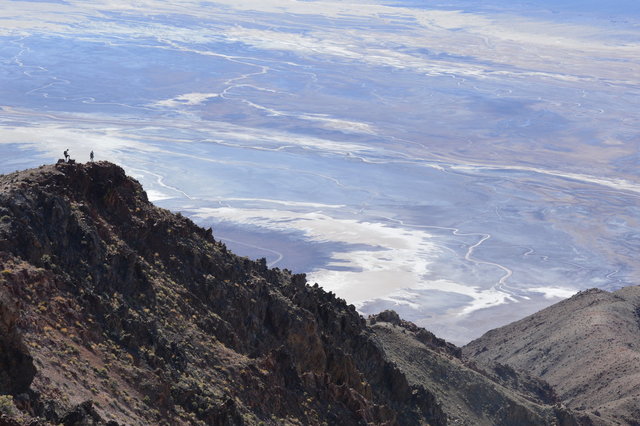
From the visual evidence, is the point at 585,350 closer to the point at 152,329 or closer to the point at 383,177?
the point at 152,329

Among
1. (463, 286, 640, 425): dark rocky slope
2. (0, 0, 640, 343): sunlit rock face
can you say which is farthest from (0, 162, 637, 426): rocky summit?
(0, 0, 640, 343): sunlit rock face

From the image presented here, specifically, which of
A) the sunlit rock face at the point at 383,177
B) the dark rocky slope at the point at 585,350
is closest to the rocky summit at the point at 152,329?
the dark rocky slope at the point at 585,350

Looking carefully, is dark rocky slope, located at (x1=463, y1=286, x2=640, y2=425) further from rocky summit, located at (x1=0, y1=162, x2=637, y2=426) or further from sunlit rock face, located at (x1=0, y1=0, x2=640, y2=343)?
sunlit rock face, located at (x1=0, y1=0, x2=640, y2=343)

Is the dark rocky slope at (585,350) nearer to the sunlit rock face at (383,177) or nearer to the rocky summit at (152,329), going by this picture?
the rocky summit at (152,329)

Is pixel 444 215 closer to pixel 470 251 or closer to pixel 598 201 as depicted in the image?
pixel 470 251

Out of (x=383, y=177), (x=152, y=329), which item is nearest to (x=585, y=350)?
(x=152, y=329)

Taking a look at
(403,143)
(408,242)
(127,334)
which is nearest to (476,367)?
(127,334)
